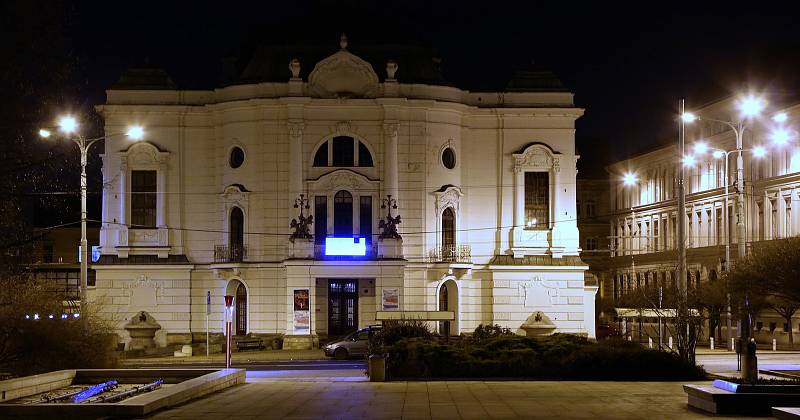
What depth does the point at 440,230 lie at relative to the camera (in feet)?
Answer: 237

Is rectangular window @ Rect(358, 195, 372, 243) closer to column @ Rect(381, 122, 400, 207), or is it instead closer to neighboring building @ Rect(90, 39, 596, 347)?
neighboring building @ Rect(90, 39, 596, 347)

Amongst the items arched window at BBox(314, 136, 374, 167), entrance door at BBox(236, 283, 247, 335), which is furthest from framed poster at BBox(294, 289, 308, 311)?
arched window at BBox(314, 136, 374, 167)

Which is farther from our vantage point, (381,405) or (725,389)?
(381,405)

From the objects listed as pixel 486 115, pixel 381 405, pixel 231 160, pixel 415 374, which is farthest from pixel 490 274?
pixel 381 405

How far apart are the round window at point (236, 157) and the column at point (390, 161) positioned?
7748mm

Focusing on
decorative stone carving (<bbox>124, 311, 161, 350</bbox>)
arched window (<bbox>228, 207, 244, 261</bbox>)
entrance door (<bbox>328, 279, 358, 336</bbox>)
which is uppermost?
arched window (<bbox>228, 207, 244, 261</bbox>)

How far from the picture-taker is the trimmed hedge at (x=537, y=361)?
40531 millimetres

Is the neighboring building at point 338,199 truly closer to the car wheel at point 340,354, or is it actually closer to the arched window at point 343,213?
the arched window at point 343,213

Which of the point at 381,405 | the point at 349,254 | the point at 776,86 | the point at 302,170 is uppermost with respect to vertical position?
the point at 776,86

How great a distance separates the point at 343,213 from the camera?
236 ft

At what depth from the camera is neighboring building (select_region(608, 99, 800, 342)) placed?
83.5 m

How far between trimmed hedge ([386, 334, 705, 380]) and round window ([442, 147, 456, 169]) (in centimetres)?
2927

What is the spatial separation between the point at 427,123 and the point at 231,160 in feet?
35.2

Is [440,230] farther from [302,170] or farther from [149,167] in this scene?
[149,167]
